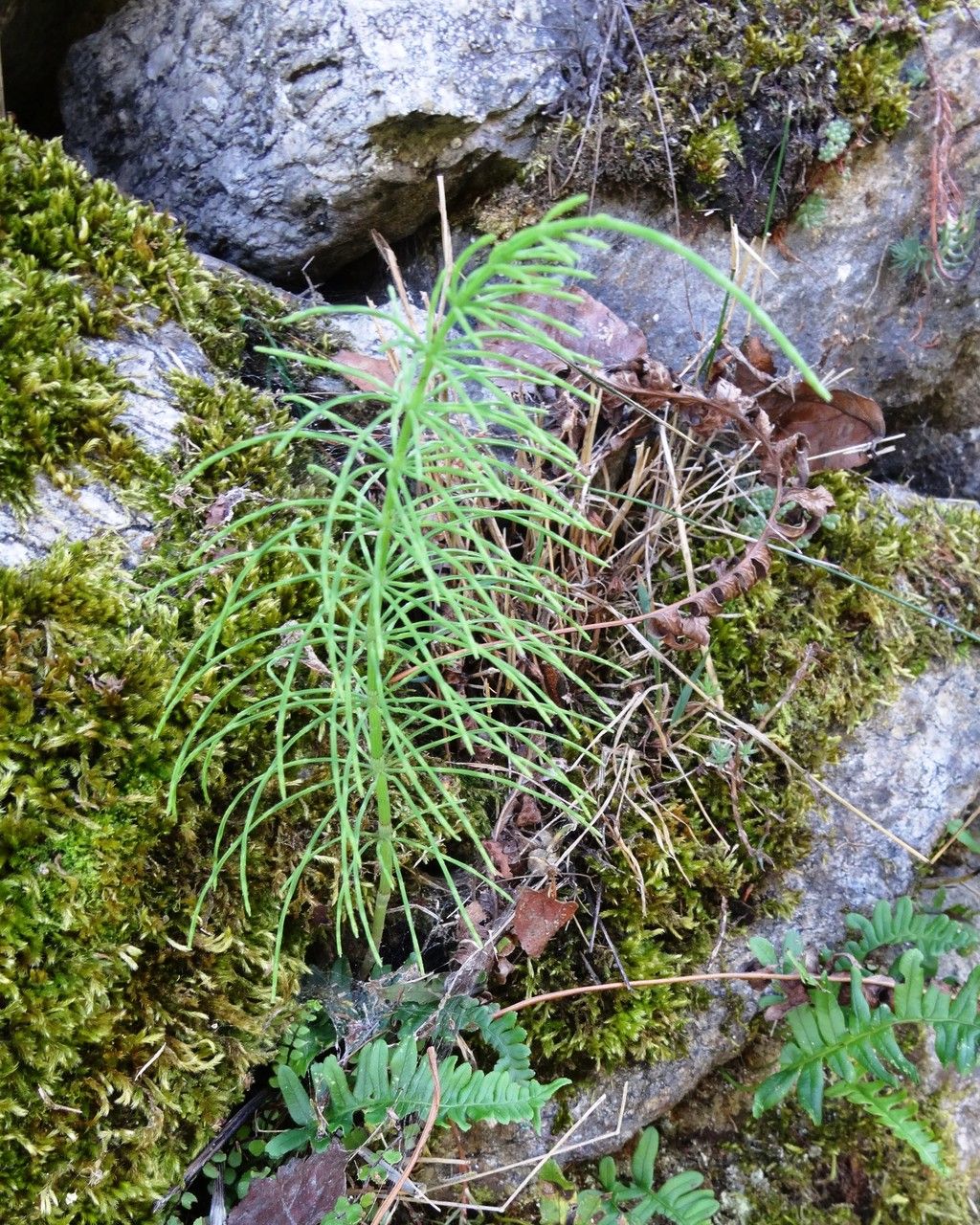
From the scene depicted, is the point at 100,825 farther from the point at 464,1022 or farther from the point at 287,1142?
the point at 464,1022

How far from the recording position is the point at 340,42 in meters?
2.41

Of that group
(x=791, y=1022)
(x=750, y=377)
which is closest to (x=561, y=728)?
(x=791, y=1022)

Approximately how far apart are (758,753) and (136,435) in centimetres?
173

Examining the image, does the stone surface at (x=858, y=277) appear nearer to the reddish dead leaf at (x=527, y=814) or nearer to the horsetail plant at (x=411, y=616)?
the horsetail plant at (x=411, y=616)

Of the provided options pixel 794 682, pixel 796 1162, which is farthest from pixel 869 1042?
pixel 794 682

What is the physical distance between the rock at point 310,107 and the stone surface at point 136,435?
0.62 metres

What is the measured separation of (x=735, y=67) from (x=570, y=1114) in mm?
2931

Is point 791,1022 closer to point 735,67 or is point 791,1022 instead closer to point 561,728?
point 561,728

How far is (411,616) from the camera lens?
2023mm

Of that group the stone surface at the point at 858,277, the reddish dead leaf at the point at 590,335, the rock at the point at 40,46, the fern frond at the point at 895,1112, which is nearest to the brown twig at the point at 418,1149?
the fern frond at the point at 895,1112

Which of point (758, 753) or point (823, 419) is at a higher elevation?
point (823, 419)

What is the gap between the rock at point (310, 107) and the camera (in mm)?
2424

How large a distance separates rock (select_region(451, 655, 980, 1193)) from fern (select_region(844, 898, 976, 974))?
0.36ft

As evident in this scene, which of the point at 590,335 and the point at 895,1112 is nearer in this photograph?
the point at 895,1112
